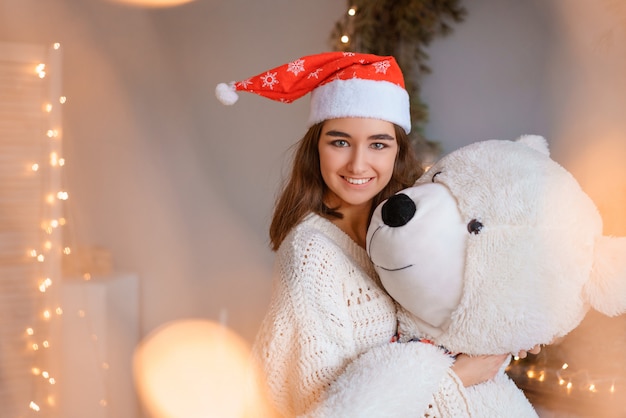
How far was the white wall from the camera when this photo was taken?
263 centimetres

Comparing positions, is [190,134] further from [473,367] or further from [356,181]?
[473,367]

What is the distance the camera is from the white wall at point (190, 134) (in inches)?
104

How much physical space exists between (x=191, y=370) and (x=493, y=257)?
2.03 meters

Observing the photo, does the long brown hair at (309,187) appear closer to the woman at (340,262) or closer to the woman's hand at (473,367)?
the woman at (340,262)

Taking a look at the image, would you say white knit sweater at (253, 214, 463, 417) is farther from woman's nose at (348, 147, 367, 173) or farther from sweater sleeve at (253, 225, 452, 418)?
woman's nose at (348, 147, 367, 173)

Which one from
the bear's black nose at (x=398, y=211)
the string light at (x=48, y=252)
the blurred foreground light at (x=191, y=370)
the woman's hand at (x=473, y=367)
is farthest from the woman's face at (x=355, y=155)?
the blurred foreground light at (x=191, y=370)

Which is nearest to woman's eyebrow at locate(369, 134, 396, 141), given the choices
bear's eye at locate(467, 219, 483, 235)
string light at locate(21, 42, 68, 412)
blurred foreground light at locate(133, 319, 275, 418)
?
bear's eye at locate(467, 219, 483, 235)

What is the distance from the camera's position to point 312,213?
4.53 feet

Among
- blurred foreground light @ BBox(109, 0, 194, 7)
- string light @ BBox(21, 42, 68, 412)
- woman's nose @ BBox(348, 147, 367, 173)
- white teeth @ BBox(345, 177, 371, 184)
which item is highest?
blurred foreground light @ BBox(109, 0, 194, 7)

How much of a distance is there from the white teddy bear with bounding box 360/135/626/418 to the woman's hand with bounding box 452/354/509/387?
3 cm

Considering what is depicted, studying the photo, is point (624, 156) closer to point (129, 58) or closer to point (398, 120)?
point (398, 120)

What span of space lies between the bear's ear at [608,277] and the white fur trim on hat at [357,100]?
0.54 metres

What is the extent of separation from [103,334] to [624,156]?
2098mm

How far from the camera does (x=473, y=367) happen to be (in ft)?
3.73
